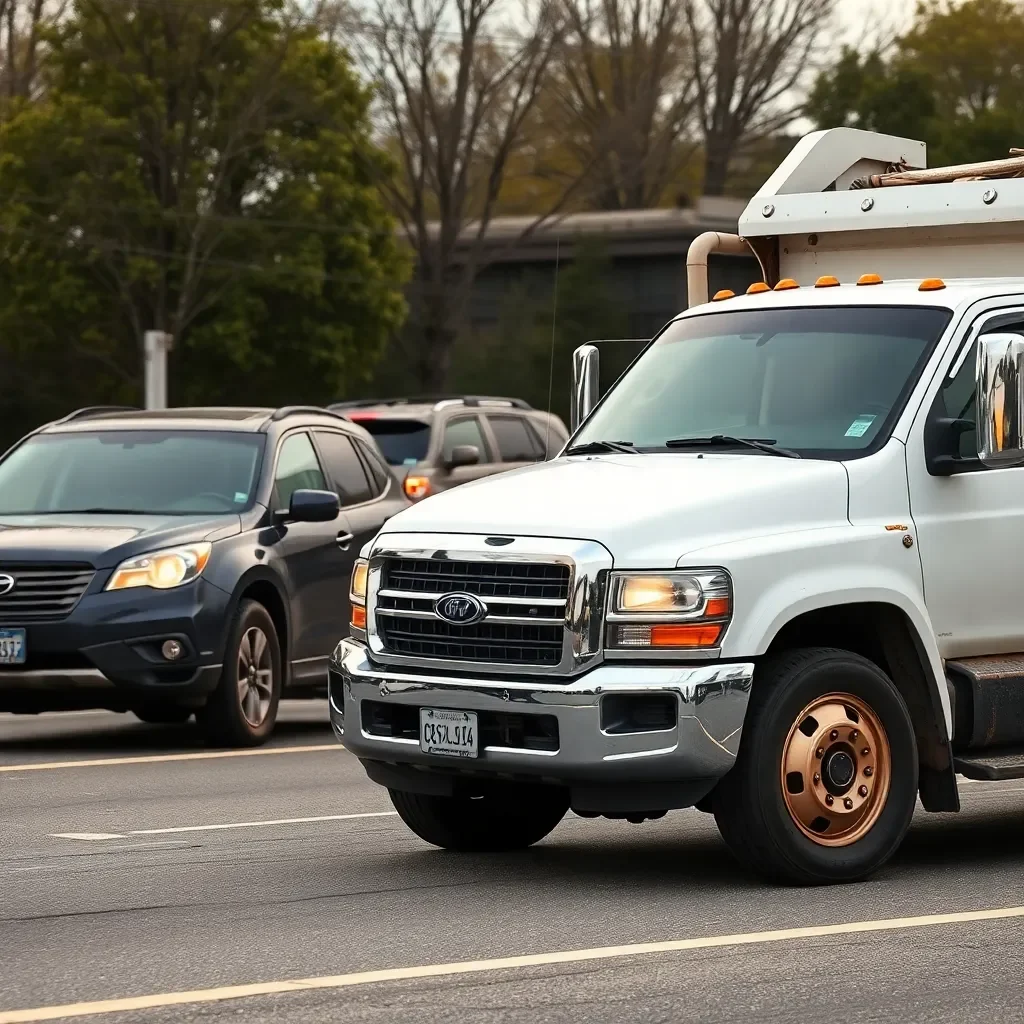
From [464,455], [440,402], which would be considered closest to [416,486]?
[464,455]

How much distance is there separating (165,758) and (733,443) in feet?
16.7

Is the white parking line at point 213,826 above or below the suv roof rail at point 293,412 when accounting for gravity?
below

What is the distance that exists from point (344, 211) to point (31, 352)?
7.06m

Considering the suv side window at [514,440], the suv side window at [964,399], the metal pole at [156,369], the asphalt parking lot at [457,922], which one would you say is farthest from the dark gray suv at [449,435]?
the metal pole at [156,369]

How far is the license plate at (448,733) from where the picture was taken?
8.01 meters

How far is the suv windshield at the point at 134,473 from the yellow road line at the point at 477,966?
22.0 feet

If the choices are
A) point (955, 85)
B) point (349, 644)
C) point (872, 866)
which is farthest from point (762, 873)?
point (955, 85)

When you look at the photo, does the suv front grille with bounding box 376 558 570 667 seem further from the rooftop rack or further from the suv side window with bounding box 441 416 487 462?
the rooftop rack

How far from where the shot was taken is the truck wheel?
7852 millimetres

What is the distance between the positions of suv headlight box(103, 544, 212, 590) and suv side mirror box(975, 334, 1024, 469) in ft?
17.6

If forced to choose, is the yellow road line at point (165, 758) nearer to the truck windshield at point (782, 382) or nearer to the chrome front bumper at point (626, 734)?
the truck windshield at point (782, 382)

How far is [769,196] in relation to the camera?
10.5 m

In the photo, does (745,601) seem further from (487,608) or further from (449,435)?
(449,435)

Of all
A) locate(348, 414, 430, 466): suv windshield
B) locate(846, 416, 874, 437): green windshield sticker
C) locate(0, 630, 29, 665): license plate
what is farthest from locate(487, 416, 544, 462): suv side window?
locate(846, 416, 874, 437): green windshield sticker
